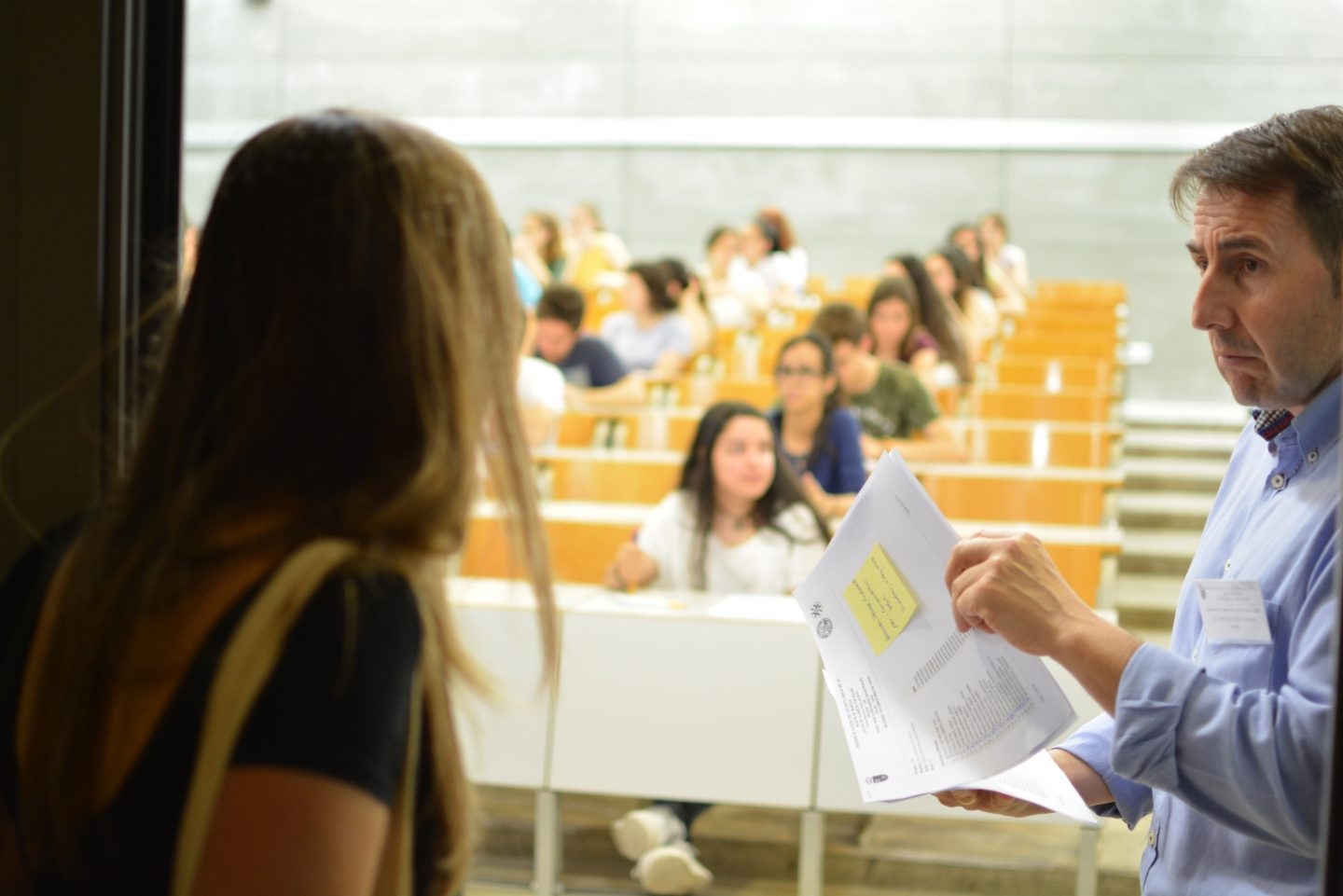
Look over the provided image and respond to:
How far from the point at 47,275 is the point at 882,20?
33.3ft

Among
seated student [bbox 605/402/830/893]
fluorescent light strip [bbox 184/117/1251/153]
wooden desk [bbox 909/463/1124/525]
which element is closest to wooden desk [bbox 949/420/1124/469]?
wooden desk [bbox 909/463/1124/525]

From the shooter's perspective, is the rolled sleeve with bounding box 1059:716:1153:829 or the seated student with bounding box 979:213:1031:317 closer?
the rolled sleeve with bounding box 1059:716:1153:829

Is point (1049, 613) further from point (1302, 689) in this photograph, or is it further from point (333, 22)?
point (333, 22)

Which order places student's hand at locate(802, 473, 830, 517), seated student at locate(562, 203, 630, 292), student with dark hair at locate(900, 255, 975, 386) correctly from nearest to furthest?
student's hand at locate(802, 473, 830, 517), student with dark hair at locate(900, 255, 975, 386), seated student at locate(562, 203, 630, 292)

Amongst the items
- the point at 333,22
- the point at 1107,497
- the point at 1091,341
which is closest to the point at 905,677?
the point at 1107,497

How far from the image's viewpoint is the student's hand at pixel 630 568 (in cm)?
335

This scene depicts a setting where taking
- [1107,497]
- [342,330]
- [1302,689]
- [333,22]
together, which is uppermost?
[333,22]

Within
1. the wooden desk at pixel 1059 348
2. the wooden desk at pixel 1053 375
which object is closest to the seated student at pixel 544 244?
the wooden desk at pixel 1059 348

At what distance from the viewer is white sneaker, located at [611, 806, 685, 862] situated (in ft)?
9.48

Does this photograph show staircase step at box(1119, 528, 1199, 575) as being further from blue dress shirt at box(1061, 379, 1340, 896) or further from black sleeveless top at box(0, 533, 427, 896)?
black sleeveless top at box(0, 533, 427, 896)

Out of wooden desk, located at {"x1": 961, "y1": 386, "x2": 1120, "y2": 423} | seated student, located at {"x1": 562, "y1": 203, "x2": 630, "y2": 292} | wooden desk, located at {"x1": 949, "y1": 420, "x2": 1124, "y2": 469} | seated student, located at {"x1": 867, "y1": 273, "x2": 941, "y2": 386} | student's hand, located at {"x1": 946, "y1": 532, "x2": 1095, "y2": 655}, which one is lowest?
wooden desk, located at {"x1": 949, "y1": 420, "x2": 1124, "y2": 469}

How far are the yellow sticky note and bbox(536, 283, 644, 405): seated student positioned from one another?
4.40m

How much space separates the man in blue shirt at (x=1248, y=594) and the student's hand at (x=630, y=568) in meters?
2.12

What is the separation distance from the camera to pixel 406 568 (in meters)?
0.69
